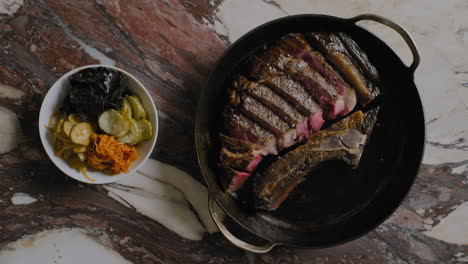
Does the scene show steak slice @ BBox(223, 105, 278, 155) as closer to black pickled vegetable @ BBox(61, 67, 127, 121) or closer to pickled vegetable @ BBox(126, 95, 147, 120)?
pickled vegetable @ BBox(126, 95, 147, 120)

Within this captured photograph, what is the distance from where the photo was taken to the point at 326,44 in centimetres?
248

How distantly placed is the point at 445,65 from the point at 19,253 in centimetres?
310

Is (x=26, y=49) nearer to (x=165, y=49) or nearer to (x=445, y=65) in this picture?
Answer: (x=165, y=49)

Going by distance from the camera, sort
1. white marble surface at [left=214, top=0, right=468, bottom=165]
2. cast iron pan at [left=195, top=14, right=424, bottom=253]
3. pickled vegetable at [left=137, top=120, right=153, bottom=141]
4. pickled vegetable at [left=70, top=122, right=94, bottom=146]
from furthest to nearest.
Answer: white marble surface at [left=214, top=0, right=468, bottom=165]
cast iron pan at [left=195, top=14, right=424, bottom=253]
pickled vegetable at [left=137, top=120, right=153, bottom=141]
pickled vegetable at [left=70, top=122, right=94, bottom=146]

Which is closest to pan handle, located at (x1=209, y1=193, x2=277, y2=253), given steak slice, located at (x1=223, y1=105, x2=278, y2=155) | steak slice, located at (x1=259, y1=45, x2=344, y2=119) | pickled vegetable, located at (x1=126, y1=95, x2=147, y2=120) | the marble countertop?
the marble countertop

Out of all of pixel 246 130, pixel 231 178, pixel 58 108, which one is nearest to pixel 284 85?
pixel 246 130

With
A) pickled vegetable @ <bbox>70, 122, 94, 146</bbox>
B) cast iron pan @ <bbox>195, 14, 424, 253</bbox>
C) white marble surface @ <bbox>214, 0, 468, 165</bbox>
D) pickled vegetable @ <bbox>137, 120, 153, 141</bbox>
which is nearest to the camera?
pickled vegetable @ <bbox>70, 122, 94, 146</bbox>

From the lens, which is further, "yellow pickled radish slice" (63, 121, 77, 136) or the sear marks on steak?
the sear marks on steak

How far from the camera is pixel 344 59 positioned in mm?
2473

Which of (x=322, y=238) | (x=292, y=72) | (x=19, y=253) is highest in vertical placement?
(x=292, y=72)

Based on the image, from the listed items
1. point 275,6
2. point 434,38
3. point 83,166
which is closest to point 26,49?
point 83,166

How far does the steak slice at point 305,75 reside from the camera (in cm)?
246

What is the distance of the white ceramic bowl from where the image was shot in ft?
7.84

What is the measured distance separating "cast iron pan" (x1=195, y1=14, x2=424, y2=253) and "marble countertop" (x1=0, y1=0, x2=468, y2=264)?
148 mm
